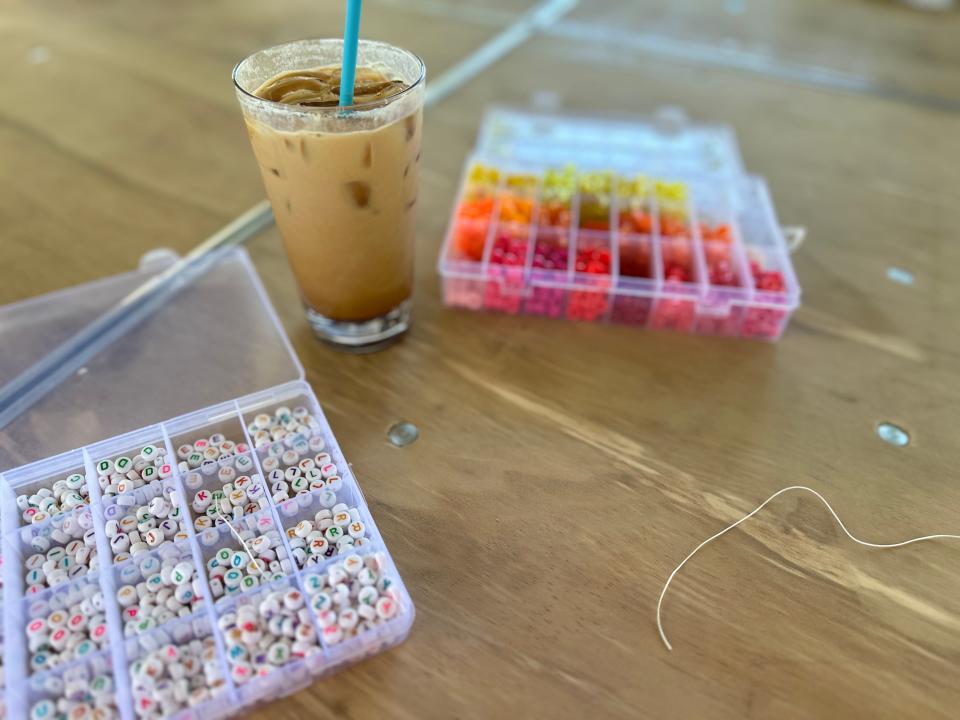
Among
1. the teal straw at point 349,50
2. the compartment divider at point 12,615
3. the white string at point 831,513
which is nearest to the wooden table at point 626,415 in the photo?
the white string at point 831,513

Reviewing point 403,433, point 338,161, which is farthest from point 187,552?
point 338,161

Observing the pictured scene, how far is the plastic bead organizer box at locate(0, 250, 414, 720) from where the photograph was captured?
472 millimetres

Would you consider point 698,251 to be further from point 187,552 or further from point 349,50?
point 187,552

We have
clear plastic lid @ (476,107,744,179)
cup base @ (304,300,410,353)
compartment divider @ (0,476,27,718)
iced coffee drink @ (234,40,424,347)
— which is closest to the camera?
compartment divider @ (0,476,27,718)

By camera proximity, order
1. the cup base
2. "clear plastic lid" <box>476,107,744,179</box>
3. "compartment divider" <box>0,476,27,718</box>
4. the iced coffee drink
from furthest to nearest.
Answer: "clear plastic lid" <box>476,107,744,179</box>, the cup base, the iced coffee drink, "compartment divider" <box>0,476,27,718</box>

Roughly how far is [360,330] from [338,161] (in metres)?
0.20

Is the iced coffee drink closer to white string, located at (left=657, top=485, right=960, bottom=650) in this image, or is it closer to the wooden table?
the wooden table

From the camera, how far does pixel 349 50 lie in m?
0.56

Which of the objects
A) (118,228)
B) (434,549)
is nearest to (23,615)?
(434,549)

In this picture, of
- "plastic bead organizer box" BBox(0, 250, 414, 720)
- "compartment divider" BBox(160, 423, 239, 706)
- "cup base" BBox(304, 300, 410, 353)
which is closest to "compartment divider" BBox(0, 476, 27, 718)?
"plastic bead organizer box" BBox(0, 250, 414, 720)

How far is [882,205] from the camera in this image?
0.98m

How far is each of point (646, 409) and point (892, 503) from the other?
0.23m

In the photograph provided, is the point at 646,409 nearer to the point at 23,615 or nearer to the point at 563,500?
the point at 563,500

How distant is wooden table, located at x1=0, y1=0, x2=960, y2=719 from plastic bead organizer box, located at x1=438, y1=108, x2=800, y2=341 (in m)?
0.03
